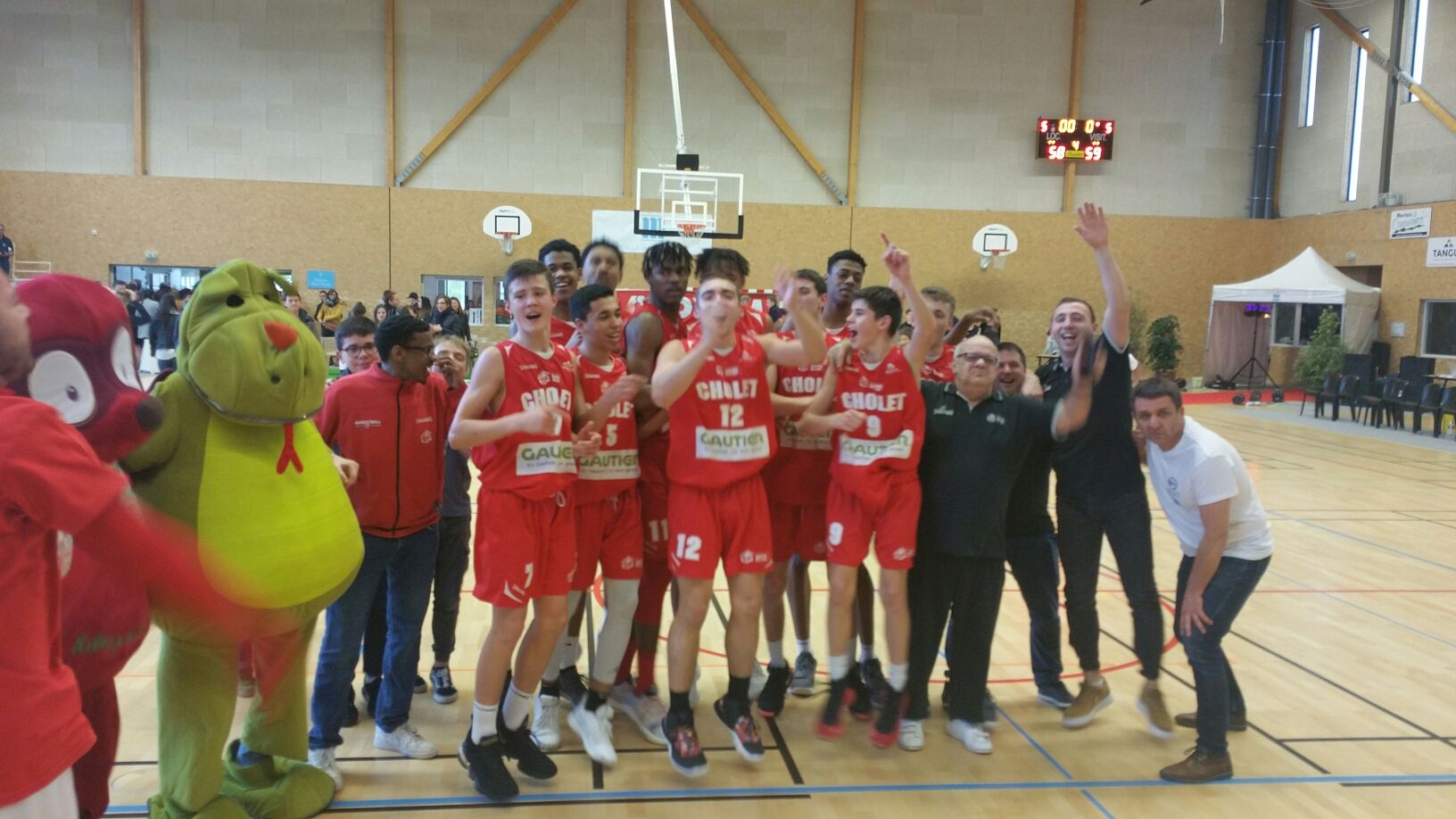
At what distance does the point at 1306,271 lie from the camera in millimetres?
20125

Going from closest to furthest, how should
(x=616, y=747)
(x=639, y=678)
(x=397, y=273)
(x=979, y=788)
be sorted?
(x=979, y=788) → (x=616, y=747) → (x=639, y=678) → (x=397, y=273)

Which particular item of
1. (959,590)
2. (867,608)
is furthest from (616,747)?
(959,590)

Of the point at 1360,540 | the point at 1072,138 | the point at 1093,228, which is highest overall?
the point at 1072,138

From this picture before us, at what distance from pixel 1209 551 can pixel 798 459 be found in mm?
1832

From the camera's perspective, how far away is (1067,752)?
431 cm

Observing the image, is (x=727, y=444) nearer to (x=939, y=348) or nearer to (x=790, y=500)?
(x=790, y=500)

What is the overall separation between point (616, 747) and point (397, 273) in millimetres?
18092

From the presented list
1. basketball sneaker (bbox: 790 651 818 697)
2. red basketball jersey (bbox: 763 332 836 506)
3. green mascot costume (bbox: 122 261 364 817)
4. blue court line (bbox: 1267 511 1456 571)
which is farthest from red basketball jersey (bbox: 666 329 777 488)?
blue court line (bbox: 1267 511 1456 571)

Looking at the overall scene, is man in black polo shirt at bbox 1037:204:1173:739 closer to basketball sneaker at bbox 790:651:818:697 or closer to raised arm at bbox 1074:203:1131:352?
raised arm at bbox 1074:203:1131:352

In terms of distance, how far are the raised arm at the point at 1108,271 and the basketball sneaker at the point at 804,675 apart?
227cm

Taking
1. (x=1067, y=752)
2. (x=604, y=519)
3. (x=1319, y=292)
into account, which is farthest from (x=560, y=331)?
(x=1319, y=292)

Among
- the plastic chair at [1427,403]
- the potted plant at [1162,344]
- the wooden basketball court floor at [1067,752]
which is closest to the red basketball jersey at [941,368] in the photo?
the wooden basketball court floor at [1067,752]

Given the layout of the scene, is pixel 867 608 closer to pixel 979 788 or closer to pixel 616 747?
pixel 979 788

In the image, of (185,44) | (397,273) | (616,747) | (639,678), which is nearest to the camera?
(616,747)
